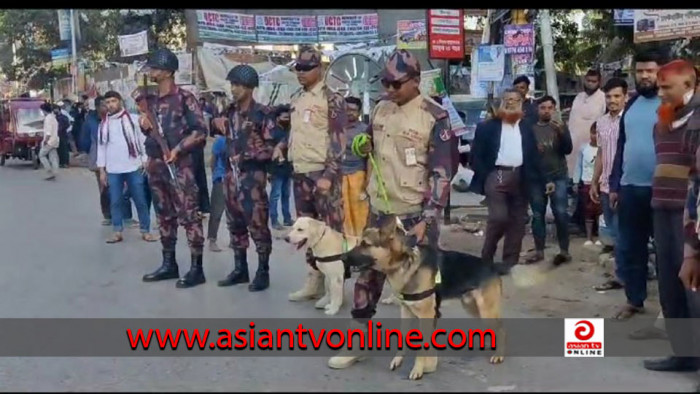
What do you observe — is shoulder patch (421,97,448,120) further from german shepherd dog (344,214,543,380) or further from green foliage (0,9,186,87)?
green foliage (0,9,186,87)

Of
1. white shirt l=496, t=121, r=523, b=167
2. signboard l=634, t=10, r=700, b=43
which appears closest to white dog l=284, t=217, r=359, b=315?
white shirt l=496, t=121, r=523, b=167

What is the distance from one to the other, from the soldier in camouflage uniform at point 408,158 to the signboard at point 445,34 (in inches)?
305

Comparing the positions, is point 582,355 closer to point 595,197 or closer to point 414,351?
point 414,351

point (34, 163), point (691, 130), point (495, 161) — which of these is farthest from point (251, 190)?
point (34, 163)

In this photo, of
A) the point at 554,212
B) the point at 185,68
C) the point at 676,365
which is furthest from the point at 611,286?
the point at 185,68

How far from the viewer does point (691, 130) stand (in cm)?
430

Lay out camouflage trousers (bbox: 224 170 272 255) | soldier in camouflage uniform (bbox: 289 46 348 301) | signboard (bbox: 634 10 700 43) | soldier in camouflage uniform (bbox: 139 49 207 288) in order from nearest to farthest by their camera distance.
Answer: soldier in camouflage uniform (bbox: 289 46 348 301) < camouflage trousers (bbox: 224 170 272 255) < soldier in camouflage uniform (bbox: 139 49 207 288) < signboard (bbox: 634 10 700 43)

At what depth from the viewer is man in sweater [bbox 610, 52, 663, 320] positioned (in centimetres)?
502

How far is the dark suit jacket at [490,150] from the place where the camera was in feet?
22.4

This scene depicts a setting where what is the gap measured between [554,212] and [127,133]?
4529 mm

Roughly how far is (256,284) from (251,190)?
767 millimetres

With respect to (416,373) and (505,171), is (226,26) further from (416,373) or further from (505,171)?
(416,373)

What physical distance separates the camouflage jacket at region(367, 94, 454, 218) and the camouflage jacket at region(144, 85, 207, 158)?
2577 mm

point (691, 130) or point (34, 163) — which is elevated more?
point (691, 130)
